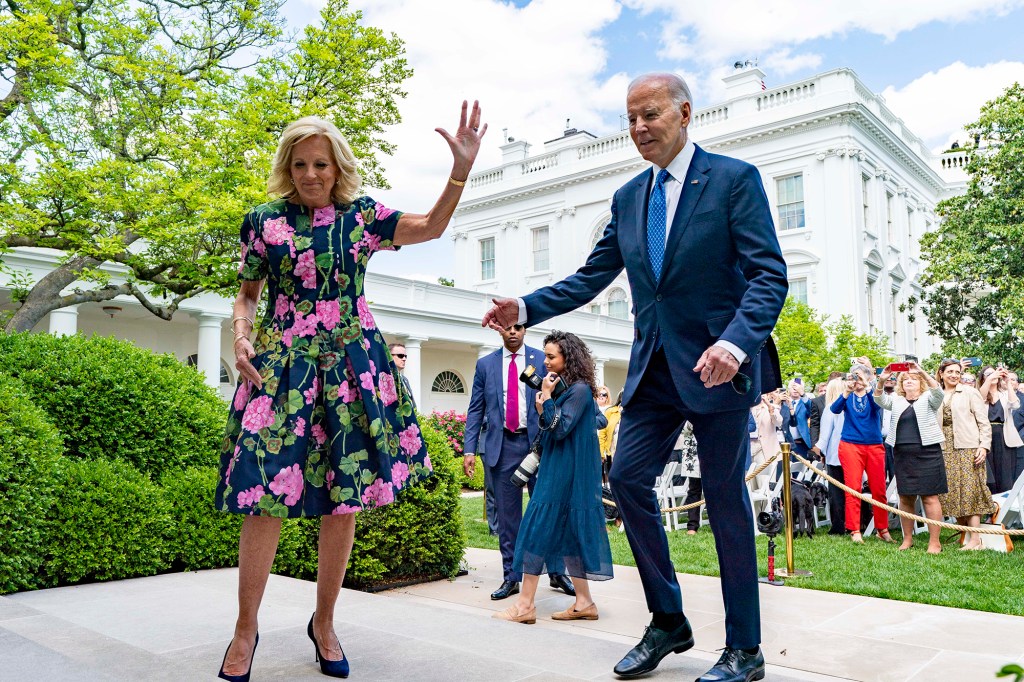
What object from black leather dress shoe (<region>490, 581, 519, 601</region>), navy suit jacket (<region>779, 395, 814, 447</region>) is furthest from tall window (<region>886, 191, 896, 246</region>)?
black leather dress shoe (<region>490, 581, 519, 601</region>)

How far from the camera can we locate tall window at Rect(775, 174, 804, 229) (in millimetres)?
32875

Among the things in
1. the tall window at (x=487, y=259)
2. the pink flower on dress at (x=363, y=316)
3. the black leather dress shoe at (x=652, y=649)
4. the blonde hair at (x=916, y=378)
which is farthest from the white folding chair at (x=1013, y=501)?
the tall window at (x=487, y=259)

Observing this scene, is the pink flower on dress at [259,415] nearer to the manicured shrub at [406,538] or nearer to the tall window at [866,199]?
the manicured shrub at [406,538]

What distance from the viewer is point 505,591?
6.08 meters

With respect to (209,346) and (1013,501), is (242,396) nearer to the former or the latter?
(1013,501)

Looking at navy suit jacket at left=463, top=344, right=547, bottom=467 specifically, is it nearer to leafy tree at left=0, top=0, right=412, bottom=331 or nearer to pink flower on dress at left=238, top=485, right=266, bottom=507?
pink flower on dress at left=238, top=485, right=266, bottom=507

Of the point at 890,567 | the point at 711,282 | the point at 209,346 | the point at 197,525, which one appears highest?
the point at 209,346

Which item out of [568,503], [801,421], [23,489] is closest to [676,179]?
[568,503]

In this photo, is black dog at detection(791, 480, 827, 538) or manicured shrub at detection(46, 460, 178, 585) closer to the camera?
manicured shrub at detection(46, 460, 178, 585)

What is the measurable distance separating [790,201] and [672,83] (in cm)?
3222

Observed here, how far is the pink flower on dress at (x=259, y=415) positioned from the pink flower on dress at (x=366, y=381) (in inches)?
12.8

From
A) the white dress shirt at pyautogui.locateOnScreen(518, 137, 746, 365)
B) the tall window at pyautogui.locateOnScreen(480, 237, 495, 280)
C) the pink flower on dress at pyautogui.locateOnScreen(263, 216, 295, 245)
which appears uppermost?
Answer: the tall window at pyautogui.locateOnScreen(480, 237, 495, 280)

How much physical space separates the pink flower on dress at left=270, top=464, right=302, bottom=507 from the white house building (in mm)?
18302

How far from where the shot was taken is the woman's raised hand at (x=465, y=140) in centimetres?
307
